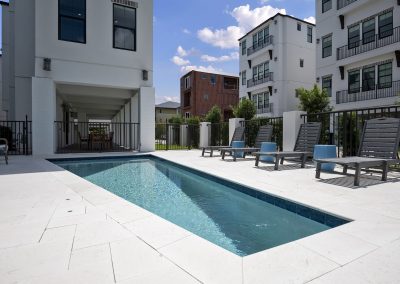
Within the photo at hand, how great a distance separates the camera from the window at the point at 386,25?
1590 cm

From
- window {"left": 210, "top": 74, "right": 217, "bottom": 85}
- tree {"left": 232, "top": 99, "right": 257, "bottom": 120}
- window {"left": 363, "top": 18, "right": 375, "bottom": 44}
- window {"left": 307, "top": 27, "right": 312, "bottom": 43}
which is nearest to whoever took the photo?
window {"left": 363, "top": 18, "right": 375, "bottom": 44}

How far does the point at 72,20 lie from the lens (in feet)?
36.0

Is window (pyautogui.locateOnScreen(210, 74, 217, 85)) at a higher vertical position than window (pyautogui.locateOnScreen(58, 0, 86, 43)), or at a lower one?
higher

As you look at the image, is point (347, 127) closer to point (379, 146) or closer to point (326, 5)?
point (379, 146)

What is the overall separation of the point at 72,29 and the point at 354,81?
58.8 ft

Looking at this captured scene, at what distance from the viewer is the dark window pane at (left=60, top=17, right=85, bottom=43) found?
1082 centimetres

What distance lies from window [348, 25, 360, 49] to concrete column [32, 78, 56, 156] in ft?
61.8

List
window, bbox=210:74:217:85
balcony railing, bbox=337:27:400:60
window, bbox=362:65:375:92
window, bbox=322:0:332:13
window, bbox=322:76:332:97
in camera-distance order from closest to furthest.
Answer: balcony railing, bbox=337:27:400:60, window, bbox=362:65:375:92, window, bbox=322:0:332:13, window, bbox=322:76:332:97, window, bbox=210:74:217:85

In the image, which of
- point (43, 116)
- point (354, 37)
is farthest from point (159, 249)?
point (354, 37)

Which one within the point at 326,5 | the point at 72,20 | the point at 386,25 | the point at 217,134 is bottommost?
the point at 217,134

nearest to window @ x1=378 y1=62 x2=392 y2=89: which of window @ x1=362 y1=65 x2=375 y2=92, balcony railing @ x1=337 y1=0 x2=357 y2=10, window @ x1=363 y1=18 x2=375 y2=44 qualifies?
window @ x1=362 y1=65 x2=375 y2=92

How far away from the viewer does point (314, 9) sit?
70.2ft

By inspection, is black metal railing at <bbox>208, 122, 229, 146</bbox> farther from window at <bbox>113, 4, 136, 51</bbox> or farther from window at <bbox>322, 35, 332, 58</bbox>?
window at <bbox>322, 35, 332, 58</bbox>

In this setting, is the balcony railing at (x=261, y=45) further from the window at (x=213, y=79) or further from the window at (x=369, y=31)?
the window at (x=213, y=79)
